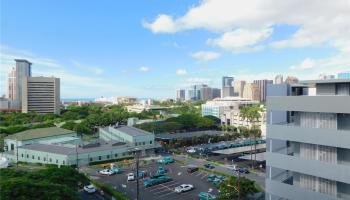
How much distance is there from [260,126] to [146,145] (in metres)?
34.9

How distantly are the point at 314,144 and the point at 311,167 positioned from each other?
4.34ft

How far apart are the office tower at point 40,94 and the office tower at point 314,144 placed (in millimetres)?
117599

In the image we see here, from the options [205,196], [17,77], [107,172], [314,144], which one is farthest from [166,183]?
[17,77]

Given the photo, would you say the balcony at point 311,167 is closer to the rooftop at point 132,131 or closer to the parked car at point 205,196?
the parked car at point 205,196

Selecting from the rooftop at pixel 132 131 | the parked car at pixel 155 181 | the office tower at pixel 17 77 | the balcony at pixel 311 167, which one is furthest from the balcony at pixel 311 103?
the office tower at pixel 17 77

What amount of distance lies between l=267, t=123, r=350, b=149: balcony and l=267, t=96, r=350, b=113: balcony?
1.09 metres

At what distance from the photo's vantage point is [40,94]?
124688 mm

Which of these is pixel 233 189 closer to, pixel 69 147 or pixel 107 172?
pixel 107 172

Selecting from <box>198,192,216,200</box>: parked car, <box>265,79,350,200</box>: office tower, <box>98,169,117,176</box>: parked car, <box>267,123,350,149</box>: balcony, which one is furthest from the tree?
<box>98,169,117,176</box>: parked car

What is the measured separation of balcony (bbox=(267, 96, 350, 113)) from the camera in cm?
1644

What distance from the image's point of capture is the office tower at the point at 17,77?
157 meters

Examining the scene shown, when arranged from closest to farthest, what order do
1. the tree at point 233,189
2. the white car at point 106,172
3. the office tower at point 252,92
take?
the tree at point 233,189
the white car at point 106,172
the office tower at point 252,92

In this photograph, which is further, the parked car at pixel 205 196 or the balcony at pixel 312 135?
the parked car at pixel 205 196

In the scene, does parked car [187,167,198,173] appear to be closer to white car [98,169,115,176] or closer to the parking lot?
the parking lot
